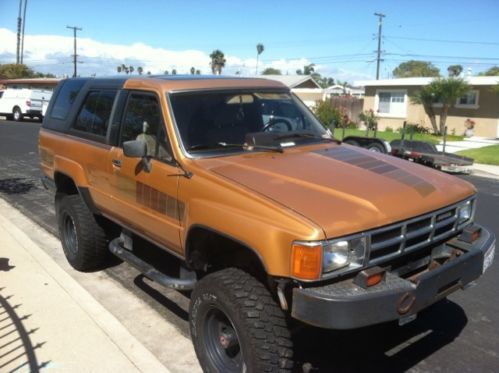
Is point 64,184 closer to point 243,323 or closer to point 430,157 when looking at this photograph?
point 243,323

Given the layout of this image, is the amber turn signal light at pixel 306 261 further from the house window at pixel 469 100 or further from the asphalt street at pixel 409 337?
the house window at pixel 469 100

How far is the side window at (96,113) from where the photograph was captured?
15.7 ft

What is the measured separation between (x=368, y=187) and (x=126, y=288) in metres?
2.77

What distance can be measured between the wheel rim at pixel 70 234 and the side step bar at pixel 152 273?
2.65 ft

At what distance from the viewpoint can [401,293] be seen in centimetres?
283

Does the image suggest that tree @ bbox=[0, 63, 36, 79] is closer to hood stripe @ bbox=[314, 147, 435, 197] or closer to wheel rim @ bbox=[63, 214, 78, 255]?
wheel rim @ bbox=[63, 214, 78, 255]

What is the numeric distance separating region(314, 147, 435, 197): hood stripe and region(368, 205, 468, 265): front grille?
19 cm

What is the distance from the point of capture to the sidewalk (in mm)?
3539

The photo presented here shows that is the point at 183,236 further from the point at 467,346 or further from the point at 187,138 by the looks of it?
the point at 467,346

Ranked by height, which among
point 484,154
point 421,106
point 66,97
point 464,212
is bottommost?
point 484,154

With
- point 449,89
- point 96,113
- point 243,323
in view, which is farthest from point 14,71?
point 243,323

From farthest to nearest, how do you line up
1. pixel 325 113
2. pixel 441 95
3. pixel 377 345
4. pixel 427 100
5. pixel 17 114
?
pixel 17 114, pixel 427 100, pixel 325 113, pixel 441 95, pixel 377 345

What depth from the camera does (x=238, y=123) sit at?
13.7ft

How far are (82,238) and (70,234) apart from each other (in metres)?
0.48
